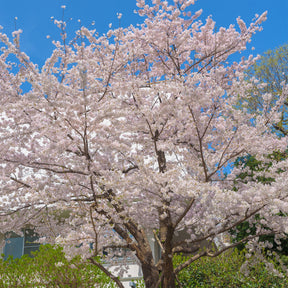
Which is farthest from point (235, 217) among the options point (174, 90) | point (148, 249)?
point (174, 90)

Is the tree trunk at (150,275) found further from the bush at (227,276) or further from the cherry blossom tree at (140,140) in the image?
the bush at (227,276)

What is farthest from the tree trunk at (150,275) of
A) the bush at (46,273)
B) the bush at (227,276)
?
the bush at (227,276)

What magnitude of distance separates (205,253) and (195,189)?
6.03 feet

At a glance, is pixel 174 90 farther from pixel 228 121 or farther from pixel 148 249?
pixel 148 249

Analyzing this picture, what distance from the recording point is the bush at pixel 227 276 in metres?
6.98

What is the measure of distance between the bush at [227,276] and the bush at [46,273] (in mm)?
2231

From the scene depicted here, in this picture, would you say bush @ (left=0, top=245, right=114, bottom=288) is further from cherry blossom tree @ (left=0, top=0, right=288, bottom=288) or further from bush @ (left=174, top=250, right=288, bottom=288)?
bush @ (left=174, top=250, right=288, bottom=288)

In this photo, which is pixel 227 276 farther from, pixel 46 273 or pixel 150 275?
pixel 46 273

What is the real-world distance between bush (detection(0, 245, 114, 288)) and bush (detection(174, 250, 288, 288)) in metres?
2.23

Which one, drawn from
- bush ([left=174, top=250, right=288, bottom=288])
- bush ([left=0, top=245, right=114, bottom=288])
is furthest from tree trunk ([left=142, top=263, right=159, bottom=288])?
bush ([left=174, top=250, right=288, bottom=288])

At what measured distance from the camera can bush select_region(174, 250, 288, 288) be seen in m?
6.98

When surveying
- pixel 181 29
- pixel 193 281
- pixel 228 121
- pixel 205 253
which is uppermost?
pixel 181 29

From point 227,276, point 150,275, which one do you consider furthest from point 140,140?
point 227,276

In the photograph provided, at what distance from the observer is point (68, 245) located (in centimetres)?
537
